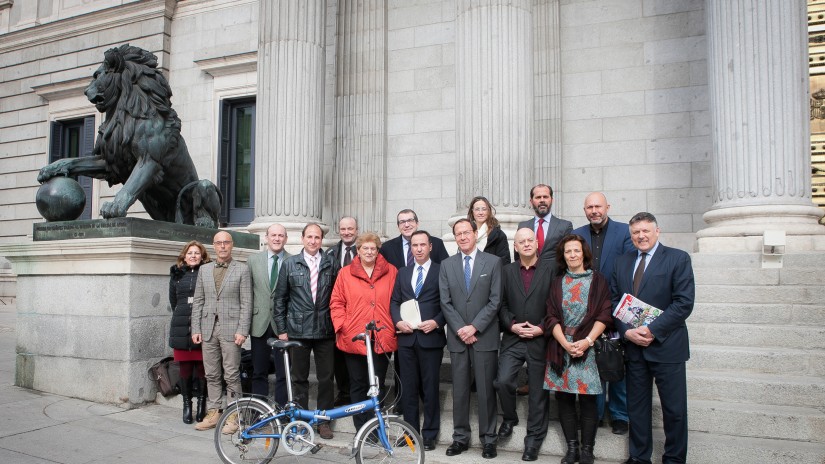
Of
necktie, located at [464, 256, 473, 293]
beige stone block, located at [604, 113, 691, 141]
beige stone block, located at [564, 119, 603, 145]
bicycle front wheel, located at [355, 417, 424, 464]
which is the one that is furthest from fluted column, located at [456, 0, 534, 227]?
bicycle front wheel, located at [355, 417, 424, 464]

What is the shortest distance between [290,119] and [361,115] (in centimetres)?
222

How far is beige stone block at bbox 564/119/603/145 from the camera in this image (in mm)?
11062

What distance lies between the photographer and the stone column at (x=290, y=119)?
10.6 m

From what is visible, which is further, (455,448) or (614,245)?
(614,245)

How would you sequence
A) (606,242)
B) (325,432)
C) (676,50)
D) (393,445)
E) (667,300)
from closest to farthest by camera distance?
(393,445) < (667,300) < (606,242) < (325,432) < (676,50)

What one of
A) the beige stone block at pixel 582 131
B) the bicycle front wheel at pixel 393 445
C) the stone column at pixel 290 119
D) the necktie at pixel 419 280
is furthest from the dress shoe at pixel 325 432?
the beige stone block at pixel 582 131

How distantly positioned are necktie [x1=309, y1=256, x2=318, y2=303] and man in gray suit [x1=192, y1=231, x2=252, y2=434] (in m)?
0.78

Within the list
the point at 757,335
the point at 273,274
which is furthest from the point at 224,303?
the point at 757,335

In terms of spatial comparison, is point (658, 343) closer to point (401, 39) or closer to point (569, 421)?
point (569, 421)

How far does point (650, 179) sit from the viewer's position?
34.7 feet

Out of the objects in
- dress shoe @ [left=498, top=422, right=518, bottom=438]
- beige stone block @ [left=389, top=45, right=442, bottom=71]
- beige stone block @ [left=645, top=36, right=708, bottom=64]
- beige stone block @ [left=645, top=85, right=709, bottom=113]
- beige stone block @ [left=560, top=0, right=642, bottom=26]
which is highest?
beige stone block @ [left=560, top=0, right=642, bottom=26]

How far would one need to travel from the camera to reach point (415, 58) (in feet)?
40.9

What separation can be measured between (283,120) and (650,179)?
20.9ft

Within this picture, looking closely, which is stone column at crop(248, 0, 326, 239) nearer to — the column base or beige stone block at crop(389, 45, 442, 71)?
beige stone block at crop(389, 45, 442, 71)
